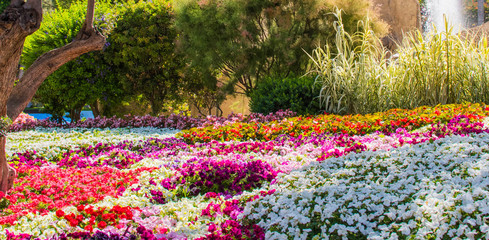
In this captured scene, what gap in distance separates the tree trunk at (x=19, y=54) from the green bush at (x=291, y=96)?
4.97m

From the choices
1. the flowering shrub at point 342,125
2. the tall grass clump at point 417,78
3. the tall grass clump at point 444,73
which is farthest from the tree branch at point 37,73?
the tall grass clump at point 444,73

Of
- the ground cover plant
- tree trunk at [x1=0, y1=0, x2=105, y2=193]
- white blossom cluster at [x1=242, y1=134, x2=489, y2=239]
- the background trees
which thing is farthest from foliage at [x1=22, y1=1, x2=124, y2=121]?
white blossom cluster at [x1=242, y1=134, x2=489, y2=239]

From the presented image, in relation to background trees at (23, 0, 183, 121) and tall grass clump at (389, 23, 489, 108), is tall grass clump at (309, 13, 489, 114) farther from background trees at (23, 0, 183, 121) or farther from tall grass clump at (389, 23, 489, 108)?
background trees at (23, 0, 183, 121)

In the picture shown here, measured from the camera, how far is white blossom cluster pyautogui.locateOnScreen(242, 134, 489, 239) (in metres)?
2.05

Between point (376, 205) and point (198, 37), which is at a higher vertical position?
point (198, 37)

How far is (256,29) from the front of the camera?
950 centimetres

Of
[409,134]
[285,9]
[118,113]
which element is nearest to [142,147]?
[409,134]

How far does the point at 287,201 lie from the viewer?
8.32ft

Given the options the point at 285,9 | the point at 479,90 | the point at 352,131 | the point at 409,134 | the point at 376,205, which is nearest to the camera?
the point at 376,205

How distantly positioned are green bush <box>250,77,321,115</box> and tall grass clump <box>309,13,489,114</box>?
374mm

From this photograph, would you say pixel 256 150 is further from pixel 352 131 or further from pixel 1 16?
pixel 1 16

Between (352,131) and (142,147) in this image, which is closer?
(352,131)

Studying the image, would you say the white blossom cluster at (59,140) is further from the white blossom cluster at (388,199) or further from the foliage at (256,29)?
the white blossom cluster at (388,199)

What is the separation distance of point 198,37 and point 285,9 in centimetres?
210
